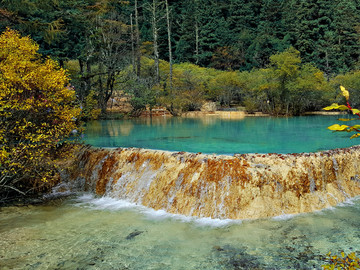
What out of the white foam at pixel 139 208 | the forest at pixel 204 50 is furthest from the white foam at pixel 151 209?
the forest at pixel 204 50

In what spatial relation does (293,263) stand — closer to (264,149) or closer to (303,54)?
(264,149)

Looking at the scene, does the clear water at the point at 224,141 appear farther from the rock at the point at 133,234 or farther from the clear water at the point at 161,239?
the rock at the point at 133,234

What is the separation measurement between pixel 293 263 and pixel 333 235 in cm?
135

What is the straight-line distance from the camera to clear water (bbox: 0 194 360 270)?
4.66 metres

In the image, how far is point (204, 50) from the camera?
50.6 metres

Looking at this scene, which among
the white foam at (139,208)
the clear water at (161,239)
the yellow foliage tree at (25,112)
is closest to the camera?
the clear water at (161,239)

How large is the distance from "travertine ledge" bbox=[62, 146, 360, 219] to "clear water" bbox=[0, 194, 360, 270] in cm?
36

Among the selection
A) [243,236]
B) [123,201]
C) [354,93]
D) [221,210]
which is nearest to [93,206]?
[123,201]

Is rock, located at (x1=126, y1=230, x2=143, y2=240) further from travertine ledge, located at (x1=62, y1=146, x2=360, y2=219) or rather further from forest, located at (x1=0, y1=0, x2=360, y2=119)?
forest, located at (x1=0, y1=0, x2=360, y2=119)

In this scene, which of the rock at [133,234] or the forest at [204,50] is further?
the forest at [204,50]

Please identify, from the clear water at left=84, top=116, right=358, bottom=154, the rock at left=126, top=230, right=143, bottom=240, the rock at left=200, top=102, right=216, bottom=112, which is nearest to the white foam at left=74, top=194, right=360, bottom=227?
the rock at left=126, top=230, right=143, bottom=240

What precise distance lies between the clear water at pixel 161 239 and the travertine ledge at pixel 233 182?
363mm

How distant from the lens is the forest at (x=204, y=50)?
1898 cm

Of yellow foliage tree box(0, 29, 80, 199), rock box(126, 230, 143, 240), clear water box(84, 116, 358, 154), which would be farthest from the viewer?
clear water box(84, 116, 358, 154)
